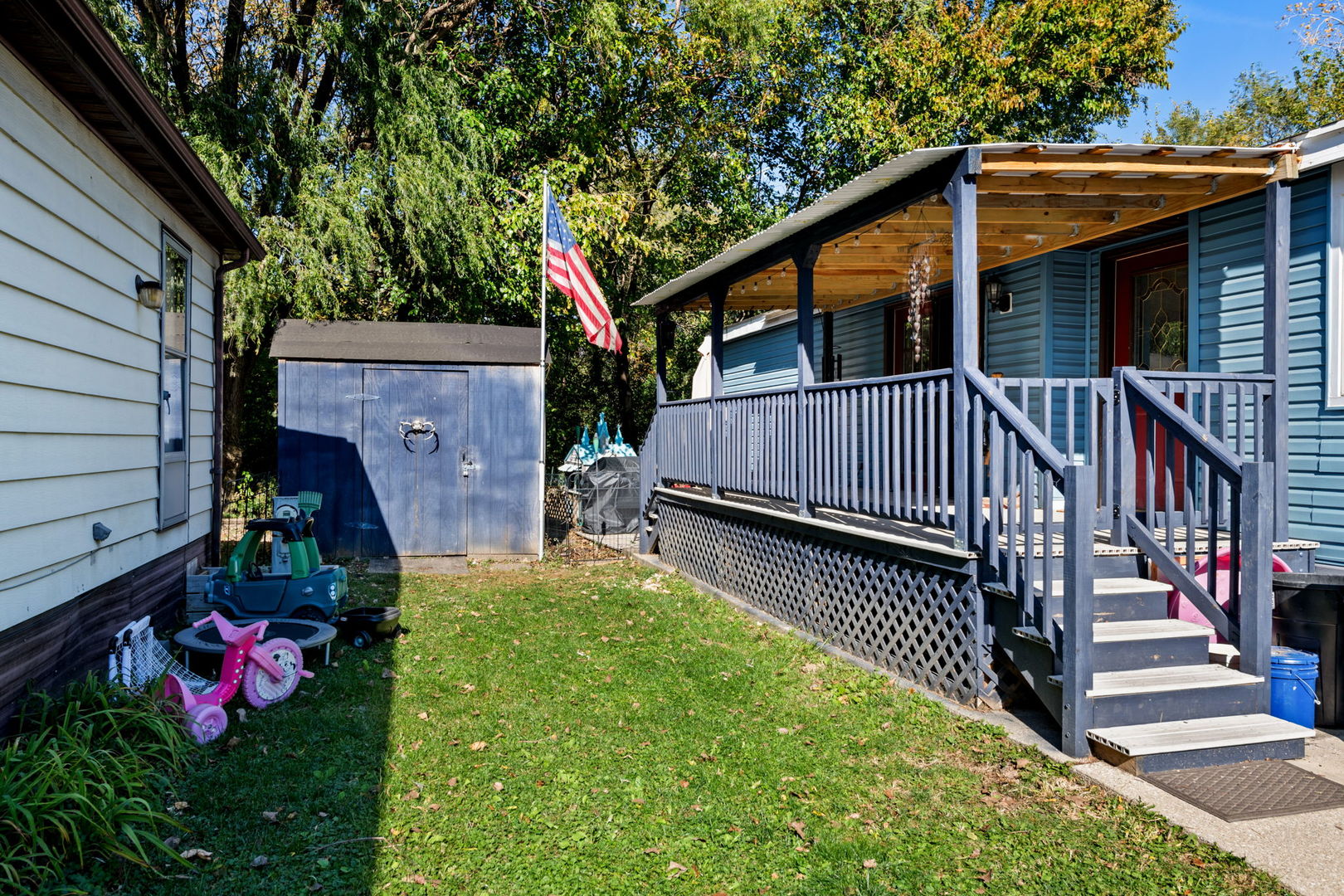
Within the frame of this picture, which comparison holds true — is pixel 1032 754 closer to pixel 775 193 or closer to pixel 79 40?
pixel 79 40

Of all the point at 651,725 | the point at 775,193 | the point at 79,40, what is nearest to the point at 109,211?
the point at 79,40

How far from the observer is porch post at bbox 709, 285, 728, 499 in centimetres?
902

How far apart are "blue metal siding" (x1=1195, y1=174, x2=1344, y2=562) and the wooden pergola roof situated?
1.46ft

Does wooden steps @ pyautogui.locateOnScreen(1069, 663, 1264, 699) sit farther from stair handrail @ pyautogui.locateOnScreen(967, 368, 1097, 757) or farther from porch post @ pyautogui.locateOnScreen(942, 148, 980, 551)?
porch post @ pyautogui.locateOnScreen(942, 148, 980, 551)

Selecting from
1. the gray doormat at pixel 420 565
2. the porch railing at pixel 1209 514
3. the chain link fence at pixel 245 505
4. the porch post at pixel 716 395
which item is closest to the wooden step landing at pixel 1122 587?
the porch railing at pixel 1209 514

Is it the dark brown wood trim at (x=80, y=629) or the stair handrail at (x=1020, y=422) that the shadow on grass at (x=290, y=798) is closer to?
the dark brown wood trim at (x=80, y=629)

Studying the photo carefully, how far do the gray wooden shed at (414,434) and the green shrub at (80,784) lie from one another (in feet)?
20.0

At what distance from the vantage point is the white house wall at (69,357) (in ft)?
12.5

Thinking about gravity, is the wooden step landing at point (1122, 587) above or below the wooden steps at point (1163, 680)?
above

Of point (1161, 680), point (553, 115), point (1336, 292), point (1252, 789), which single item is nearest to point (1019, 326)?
point (1336, 292)

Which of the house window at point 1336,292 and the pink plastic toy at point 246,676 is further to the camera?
the house window at point 1336,292

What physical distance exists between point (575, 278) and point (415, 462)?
287 centimetres

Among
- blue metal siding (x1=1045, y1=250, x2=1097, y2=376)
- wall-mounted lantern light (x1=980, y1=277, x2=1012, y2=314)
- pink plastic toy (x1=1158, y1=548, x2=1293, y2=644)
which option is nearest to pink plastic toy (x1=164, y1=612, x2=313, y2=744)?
pink plastic toy (x1=1158, y1=548, x2=1293, y2=644)

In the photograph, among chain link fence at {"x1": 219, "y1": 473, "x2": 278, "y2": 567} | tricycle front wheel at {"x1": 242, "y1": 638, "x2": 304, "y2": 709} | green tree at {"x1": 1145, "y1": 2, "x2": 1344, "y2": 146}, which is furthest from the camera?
green tree at {"x1": 1145, "y1": 2, "x2": 1344, "y2": 146}
